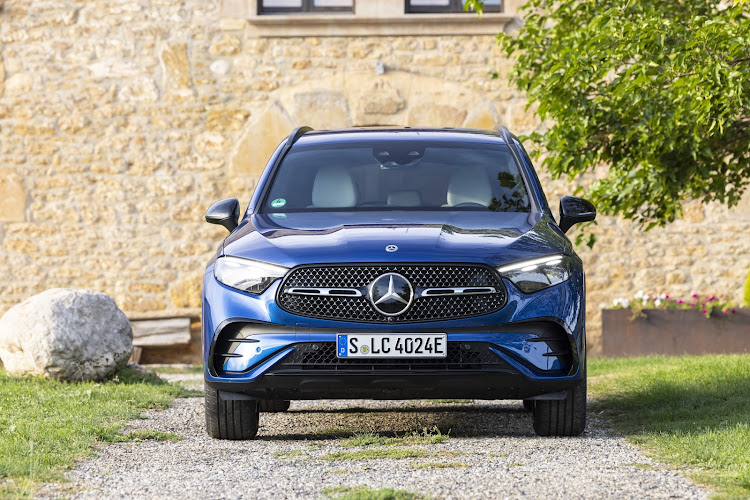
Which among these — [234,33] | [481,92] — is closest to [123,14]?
[234,33]

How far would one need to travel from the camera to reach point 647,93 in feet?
24.2

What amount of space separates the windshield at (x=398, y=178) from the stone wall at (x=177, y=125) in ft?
22.2

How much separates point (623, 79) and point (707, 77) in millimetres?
730

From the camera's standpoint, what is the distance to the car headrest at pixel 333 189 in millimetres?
6301

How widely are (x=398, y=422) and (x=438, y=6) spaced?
8.15 m

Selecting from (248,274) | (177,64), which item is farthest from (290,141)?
(177,64)

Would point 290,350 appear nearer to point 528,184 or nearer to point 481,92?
point 528,184

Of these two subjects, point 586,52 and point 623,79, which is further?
point 586,52

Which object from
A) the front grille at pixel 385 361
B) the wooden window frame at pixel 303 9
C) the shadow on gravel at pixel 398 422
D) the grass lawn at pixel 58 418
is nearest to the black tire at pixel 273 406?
the shadow on gravel at pixel 398 422

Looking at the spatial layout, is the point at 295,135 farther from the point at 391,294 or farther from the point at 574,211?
the point at 391,294

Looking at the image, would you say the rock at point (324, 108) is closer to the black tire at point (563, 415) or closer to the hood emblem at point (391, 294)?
the black tire at point (563, 415)

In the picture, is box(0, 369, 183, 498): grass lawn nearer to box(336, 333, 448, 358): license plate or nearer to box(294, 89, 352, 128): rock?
box(336, 333, 448, 358): license plate

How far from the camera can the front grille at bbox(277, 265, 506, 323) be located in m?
5.21

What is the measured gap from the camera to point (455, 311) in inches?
205
